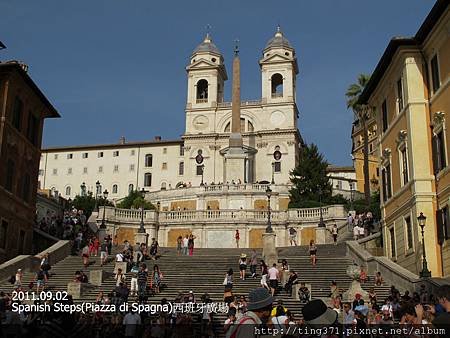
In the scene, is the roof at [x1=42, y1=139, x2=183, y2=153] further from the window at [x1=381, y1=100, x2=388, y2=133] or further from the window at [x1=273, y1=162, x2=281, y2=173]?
the window at [x1=381, y1=100, x2=388, y2=133]

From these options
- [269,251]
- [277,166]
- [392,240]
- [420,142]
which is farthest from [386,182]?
[277,166]

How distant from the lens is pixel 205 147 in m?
96.0

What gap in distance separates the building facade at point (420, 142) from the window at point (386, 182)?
31 centimetres

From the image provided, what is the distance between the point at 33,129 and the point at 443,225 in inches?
961

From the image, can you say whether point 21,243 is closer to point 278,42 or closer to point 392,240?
point 392,240

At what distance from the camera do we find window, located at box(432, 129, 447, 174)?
25.8 m

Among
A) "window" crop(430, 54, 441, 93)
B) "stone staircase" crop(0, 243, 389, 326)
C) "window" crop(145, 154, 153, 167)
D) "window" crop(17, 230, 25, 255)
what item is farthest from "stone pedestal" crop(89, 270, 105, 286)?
"window" crop(145, 154, 153, 167)

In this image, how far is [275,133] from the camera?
93938 millimetres

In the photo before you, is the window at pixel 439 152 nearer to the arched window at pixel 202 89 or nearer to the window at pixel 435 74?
the window at pixel 435 74

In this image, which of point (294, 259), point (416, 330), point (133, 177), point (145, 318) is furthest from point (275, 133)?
point (416, 330)

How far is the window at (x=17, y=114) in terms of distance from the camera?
3425 cm

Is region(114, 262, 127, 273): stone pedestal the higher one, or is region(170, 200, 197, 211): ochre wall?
region(170, 200, 197, 211): ochre wall

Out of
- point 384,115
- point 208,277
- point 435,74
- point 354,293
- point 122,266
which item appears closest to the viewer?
point 354,293

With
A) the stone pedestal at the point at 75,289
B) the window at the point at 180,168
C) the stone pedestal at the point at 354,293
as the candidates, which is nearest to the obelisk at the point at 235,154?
the window at the point at 180,168
